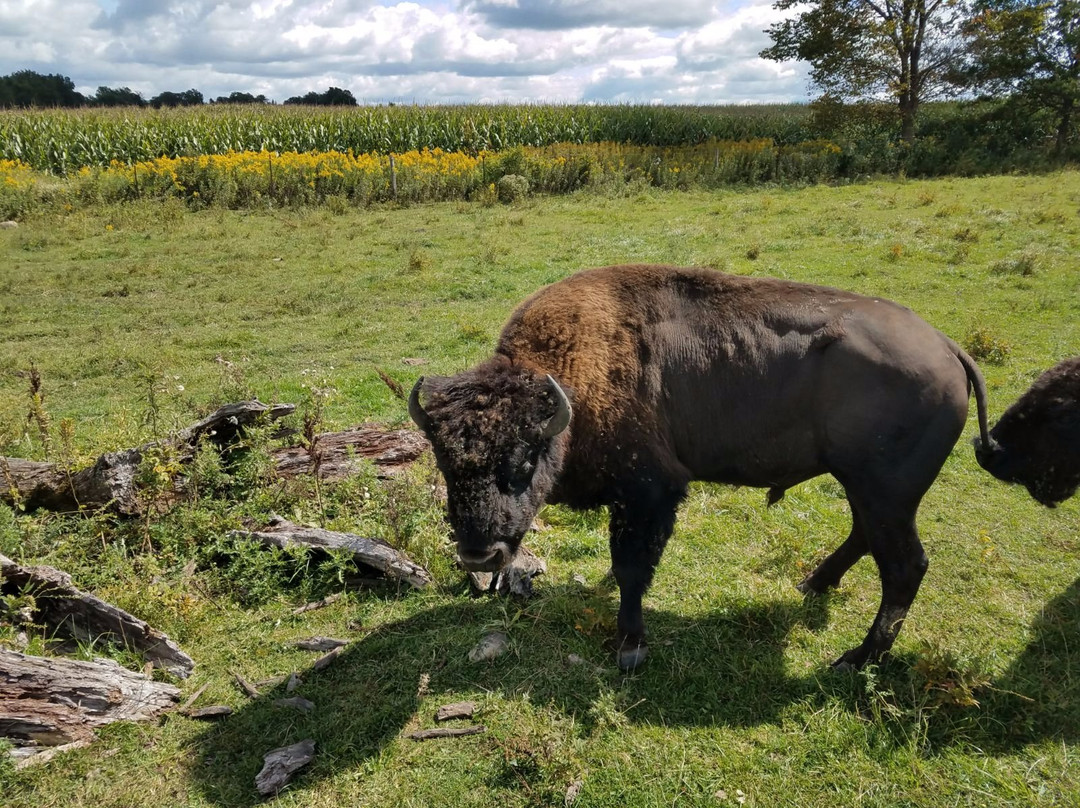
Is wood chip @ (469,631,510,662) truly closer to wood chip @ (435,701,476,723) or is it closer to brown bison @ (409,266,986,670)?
wood chip @ (435,701,476,723)

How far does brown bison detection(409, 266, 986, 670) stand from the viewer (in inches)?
158

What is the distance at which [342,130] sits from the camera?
95.6ft

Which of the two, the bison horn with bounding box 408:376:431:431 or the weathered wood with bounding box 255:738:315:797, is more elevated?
the bison horn with bounding box 408:376:431:431

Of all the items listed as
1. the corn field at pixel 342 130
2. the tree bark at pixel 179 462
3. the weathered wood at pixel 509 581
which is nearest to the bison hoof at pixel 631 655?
the weathered wood at pixel 509 581

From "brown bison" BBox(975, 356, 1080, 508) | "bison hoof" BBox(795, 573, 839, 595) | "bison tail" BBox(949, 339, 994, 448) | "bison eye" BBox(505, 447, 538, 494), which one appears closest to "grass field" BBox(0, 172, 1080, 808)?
"bison hoof" BBox(795, 573, 839, 595)

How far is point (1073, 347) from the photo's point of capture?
391 inches

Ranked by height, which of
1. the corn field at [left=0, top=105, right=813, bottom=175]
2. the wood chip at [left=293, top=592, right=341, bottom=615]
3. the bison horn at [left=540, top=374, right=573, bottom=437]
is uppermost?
the corn field at [left=0, top=105, right=813, bottom=175]

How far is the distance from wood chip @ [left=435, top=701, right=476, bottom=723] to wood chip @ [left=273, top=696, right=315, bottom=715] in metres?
0.76

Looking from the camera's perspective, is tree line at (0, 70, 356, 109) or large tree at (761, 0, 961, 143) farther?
tree line at (0, 70, 356, 109)

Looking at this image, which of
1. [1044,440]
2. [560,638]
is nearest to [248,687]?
[560,638]

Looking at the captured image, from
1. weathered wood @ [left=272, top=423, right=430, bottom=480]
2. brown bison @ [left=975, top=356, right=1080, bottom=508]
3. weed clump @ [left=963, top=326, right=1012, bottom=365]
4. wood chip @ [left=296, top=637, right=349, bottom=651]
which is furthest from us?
weed clump @ [left=963, top=326, right=1012, bottom=365]

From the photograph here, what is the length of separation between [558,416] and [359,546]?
7.66ft

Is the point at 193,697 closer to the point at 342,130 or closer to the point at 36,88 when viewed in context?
the point at 342,130

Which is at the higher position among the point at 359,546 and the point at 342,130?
the point at 342,130
